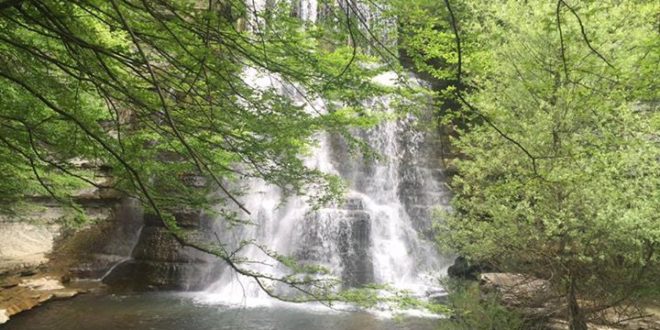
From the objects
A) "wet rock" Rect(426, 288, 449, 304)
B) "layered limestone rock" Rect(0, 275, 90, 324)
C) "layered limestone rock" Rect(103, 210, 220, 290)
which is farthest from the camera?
"layered limestone rock" Rect(103, 210, 220, 290)

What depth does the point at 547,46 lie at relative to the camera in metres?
7.04

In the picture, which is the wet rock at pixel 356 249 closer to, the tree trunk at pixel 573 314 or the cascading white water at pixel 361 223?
the cascading white water at pixel 361 223

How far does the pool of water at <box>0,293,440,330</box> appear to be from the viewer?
28.8ft

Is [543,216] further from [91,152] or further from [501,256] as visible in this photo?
[91,152]

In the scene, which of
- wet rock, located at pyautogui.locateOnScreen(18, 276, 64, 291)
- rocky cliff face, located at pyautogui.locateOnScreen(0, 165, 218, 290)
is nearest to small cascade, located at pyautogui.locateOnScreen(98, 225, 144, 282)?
rocky cliff face, located at pyautogui.locateOnScreen(0, 165, 218, 290)

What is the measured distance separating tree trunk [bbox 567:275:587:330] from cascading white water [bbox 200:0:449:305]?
4.65 meters

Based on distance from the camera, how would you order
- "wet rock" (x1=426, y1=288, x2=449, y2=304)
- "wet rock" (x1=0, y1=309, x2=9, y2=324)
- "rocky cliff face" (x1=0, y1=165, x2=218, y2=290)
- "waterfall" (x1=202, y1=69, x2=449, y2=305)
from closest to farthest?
"wet rock" (x1=0, y1=309, x2=9, y2=324) < "wet rock" (x1=426, y1=288, x2=449, y2=304) < "rocky cliff face" (x1=0, y1=165, x2=218, y2=290) < "waterfall" (x1=202, y1=69, x2=449, y2=305)

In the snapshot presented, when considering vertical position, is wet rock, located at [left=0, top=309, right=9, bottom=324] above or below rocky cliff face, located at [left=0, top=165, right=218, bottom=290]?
below

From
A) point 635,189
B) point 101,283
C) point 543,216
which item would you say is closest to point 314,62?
A: point 543,216

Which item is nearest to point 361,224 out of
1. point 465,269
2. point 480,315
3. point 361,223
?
point 361,223

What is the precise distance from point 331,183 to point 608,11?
513 centimetres

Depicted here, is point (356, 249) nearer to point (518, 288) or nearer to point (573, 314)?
point (518, 288)

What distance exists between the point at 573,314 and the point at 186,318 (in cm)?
727

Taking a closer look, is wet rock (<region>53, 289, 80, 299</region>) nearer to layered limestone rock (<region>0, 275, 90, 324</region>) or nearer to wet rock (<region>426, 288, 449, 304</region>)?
layered limestone rock (<region>0, 275, 90, 324</region>)
